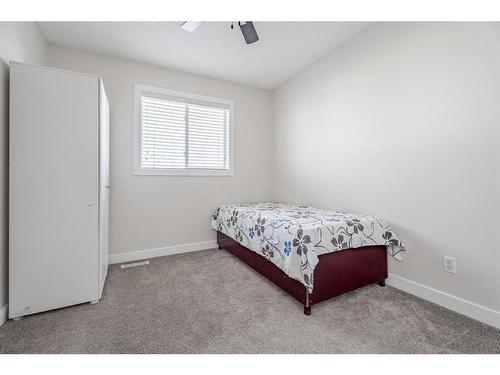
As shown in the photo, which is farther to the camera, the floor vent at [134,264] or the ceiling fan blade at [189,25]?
the floor vent at [134,264]

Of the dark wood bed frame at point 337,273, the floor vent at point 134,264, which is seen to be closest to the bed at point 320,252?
the dark wood bed frame at point 337,273

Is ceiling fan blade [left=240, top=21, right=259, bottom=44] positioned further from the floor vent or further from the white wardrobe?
the floor vent

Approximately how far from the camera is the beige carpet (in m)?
1.28

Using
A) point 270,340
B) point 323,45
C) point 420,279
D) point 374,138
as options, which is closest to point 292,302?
point 270,340

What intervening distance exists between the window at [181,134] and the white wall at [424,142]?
4.67 feet

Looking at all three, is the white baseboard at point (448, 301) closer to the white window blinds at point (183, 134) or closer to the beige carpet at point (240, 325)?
the beige carpet at point (240, 325)

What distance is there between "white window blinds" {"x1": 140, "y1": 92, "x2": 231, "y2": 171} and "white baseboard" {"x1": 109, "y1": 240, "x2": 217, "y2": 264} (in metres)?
1.04

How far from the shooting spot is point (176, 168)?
2990 millimetres

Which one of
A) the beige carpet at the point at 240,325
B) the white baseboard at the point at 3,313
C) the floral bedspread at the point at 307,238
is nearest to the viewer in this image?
the beige carpet at the point at 240,325

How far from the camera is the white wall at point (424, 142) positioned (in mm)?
1507

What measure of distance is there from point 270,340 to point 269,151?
281cm

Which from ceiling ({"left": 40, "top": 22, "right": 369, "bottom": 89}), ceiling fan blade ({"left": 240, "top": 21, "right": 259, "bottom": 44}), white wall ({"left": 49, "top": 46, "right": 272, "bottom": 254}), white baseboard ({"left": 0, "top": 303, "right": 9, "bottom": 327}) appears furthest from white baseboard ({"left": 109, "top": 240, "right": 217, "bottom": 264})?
ceiling fan blade ({"left": 240, "top": 21, "right": 259, "bottom": 44})

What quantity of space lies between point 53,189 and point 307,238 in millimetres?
1868

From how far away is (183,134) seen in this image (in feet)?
9.97
